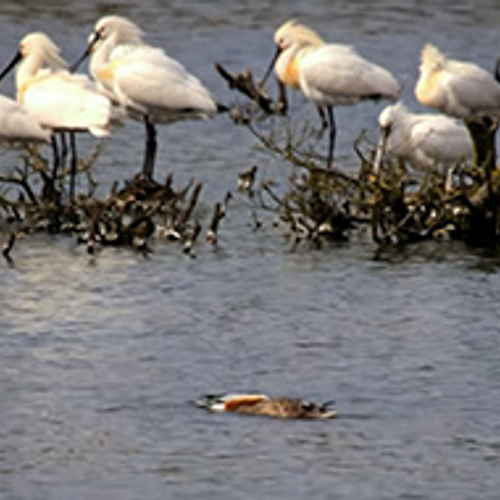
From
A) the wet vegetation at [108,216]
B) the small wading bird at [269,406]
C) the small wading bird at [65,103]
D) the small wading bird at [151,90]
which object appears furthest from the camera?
the small wading bird at [151,90]

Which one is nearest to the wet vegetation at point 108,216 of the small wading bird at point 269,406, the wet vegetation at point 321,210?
the wet vegetation at point 321,210

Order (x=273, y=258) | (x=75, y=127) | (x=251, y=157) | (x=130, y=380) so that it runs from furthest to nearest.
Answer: (x=251, y=157)
(x=75, y=127)
(x=273, y=258)
(x=130, y=380)

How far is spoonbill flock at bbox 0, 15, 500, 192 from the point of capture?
50.1 ft

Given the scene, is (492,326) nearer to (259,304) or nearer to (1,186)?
(259,304)

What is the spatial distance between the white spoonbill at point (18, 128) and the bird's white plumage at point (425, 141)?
7.14 ft

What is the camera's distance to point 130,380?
10352mm

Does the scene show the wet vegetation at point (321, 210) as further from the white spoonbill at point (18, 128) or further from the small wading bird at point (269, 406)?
the small wading bird at point (269, 406)

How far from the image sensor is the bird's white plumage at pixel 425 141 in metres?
15.3

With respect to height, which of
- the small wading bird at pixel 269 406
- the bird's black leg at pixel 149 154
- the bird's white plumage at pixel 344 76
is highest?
the bird's white plumage at pixel 344 76

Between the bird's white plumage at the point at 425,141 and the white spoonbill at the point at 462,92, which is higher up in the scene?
the white spoonbill at the point at 462,92

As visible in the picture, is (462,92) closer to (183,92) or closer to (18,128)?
(183,92)

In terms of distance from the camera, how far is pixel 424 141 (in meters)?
15.4

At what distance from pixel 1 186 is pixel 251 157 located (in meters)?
2.34

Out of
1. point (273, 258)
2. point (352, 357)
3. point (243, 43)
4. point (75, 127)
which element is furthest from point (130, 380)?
point (243, 43)
